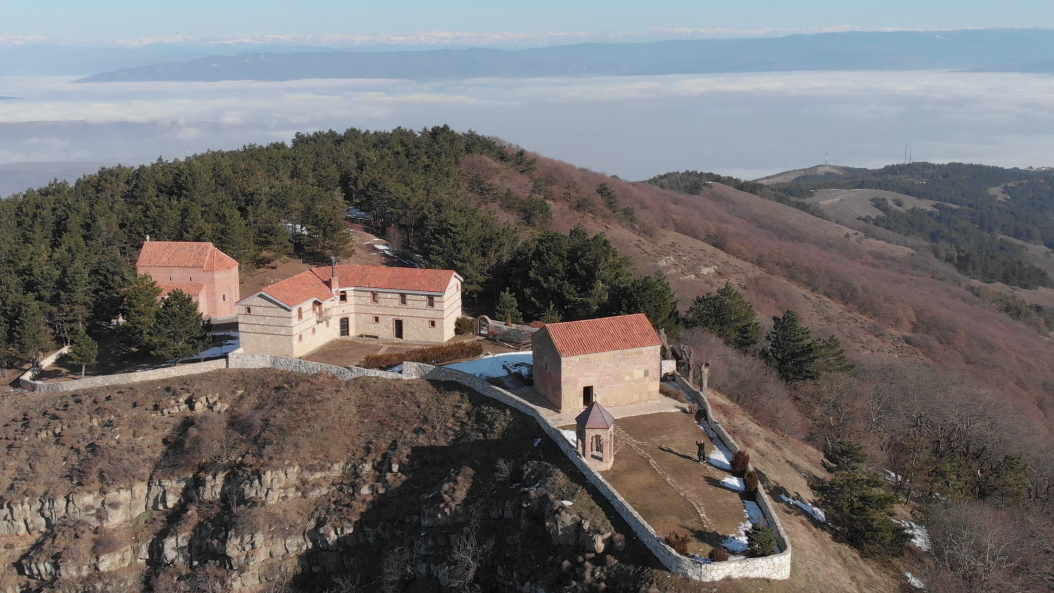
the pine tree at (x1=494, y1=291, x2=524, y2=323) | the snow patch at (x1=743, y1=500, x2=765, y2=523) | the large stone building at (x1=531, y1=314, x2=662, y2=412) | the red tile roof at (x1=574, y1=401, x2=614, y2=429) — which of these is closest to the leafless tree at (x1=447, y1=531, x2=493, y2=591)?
the red tile roof at (x1=574, y1=401, x2=614, y2=429)

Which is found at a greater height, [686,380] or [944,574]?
[686,380]

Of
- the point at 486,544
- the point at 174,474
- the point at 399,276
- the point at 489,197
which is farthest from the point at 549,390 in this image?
the point at 489,197

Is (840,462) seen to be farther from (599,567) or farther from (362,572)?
(362,572)

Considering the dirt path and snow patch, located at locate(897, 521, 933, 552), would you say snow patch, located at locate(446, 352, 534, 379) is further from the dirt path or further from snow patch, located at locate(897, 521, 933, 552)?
snow patch, located at locate(897, 521, 933, 552)

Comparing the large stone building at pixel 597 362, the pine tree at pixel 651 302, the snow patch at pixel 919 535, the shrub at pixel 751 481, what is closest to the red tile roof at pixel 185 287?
the large stone building at pixel 597 362

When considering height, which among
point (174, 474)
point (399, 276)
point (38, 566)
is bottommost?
point (38, 566)

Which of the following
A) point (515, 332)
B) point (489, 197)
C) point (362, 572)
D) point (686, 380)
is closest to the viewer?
point (362, 572)

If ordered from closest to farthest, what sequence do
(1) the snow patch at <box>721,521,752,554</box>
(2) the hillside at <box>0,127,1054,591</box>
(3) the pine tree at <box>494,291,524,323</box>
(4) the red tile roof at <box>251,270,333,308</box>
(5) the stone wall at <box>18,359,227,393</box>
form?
(1) the snow patch at <box>721,521,752,554</box> → (2) the hillside at <box>0,127,1054,591</box> → (5) the stone wall at <box>18,359,227,393</box> → (4) the red tile roof at <box>251,270,333,308</box> → (3) the pine tree at <box>494,291,524,323</box>
